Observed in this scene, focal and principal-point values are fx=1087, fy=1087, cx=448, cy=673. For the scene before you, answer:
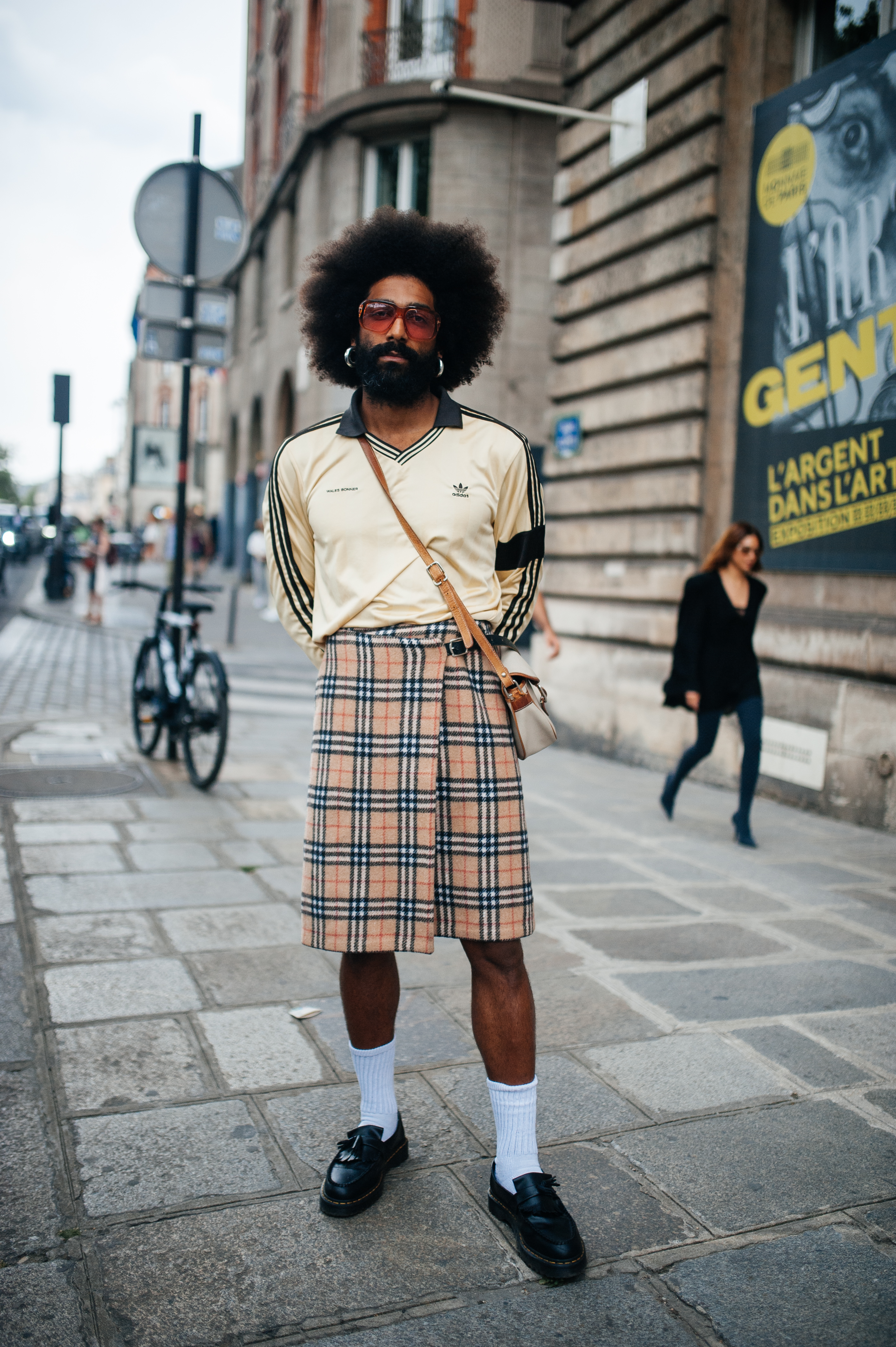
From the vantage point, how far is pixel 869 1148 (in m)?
2.52

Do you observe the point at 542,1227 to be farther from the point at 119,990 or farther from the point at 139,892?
the point at 139,892

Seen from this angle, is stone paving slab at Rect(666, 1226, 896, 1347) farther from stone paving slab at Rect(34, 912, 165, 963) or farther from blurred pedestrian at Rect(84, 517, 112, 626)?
blurred pedestrian at Rect(84, 517, 112, 626)

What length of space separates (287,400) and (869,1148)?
22.4 m

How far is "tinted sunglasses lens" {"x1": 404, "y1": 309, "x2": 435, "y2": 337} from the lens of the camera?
2.37 meters

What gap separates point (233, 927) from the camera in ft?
→ 13.0

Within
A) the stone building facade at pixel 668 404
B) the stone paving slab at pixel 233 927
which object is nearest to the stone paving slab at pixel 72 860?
the stone paving slab at pixel 233 927

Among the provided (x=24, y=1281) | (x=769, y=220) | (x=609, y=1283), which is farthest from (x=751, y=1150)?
(x=769, y=220)

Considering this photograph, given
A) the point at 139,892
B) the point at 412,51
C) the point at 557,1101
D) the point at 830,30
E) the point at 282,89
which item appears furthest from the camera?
the point at 282,89

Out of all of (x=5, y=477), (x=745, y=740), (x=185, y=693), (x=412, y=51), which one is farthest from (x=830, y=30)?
(x=5, y=477)

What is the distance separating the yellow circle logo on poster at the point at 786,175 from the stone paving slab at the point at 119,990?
5970 mm

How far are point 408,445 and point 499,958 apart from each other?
111 cm

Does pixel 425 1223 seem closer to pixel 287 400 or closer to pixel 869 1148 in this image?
pixel 869 1148

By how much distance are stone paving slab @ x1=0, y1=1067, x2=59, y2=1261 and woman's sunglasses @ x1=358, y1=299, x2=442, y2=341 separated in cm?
195

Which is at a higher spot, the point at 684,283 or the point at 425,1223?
the point at 684,283
